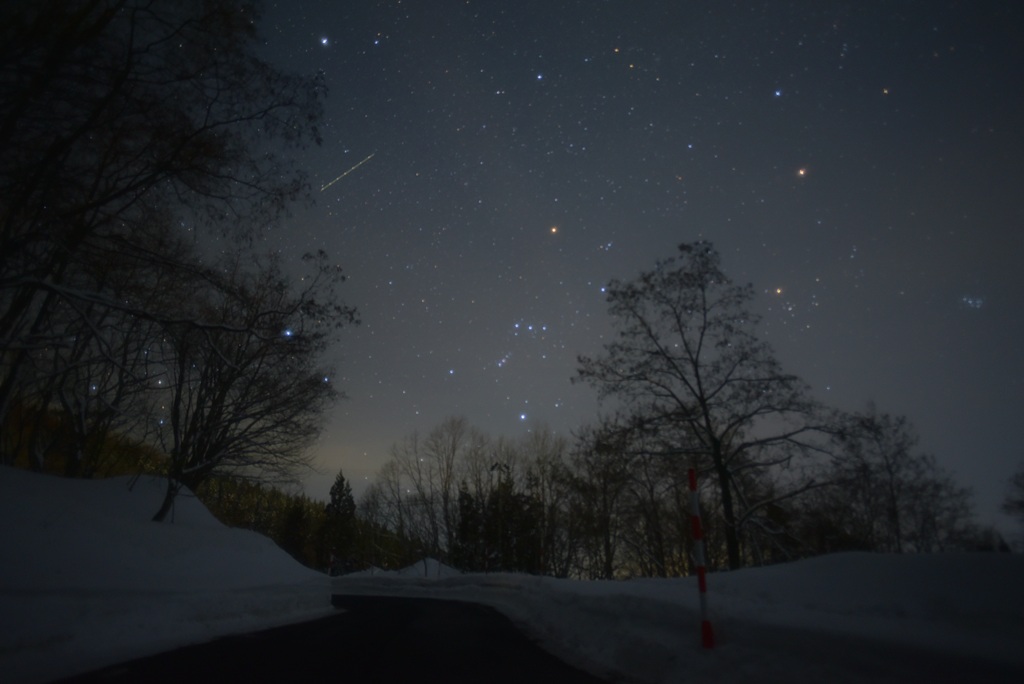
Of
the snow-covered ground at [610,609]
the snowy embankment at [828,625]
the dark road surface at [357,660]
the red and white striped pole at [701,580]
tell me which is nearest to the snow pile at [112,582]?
the snow-covered ground at [610,609]

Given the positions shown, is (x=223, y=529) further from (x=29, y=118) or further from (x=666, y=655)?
(x=666, y=655)

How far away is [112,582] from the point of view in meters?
7.99

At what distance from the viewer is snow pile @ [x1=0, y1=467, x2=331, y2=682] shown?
533 centimetres

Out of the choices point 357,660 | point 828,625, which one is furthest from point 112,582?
point 828,625

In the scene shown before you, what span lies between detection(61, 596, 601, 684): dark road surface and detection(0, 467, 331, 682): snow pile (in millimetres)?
635

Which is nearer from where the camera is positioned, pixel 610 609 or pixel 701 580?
pixel 701 580

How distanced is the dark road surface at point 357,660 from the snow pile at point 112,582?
2.08ft

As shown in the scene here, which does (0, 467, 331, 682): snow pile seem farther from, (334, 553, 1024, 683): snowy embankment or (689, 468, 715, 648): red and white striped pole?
(689, 468, 715, 648): red and white striped pole

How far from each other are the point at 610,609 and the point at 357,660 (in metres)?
2.83

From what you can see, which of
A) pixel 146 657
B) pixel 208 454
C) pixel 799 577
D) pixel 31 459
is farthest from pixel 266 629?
pixel 31 459

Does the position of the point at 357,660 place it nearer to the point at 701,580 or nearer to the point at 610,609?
the point at 610,609

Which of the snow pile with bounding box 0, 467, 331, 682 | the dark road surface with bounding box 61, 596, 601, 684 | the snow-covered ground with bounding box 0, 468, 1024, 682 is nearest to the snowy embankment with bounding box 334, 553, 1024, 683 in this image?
the snow-covered ground with bounding box 0, 468, 1024, 682

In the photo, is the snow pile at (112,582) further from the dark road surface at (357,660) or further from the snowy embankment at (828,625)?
the snowy embankment at (828,625)

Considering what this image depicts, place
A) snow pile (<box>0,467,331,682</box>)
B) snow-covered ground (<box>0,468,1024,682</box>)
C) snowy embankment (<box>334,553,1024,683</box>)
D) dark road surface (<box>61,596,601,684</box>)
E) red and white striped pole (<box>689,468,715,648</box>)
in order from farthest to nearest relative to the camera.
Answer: snow pile (<box>0,467,331,682</box>), dark road surface (<box>61,596,601,684</box>), red and white striped pole (<box>689,468,715,648</box>), snow-covered ground (<box>0,468,1024,682</box>), snowy embankment (<box>334,553,1024,683</box>)
